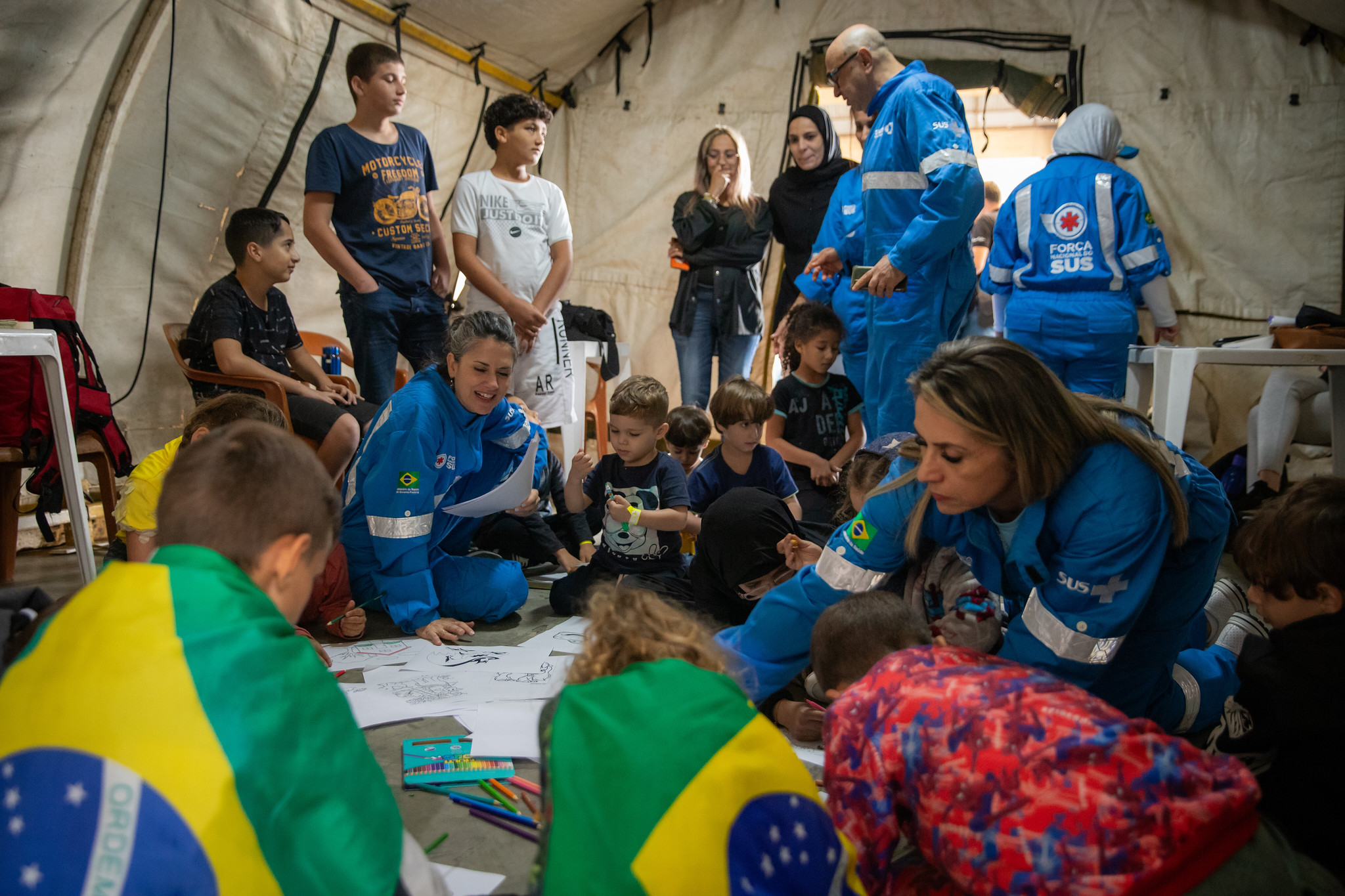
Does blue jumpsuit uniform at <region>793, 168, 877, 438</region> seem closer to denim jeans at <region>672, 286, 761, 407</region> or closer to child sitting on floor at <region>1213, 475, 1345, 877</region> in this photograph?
denim jeans at <region>672, 286, 761, 407</region>

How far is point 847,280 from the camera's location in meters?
3.15

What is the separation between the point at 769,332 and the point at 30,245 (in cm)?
353

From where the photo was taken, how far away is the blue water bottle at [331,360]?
3.62 m

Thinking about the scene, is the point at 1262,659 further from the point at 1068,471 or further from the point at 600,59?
the point at 600,59

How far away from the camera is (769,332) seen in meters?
5.18

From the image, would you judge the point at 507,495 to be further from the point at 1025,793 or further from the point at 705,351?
the point at 1025,793

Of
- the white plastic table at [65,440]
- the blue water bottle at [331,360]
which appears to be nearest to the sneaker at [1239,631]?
the white plastic table at [65,440]

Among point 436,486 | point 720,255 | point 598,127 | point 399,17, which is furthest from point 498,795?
point 598,127

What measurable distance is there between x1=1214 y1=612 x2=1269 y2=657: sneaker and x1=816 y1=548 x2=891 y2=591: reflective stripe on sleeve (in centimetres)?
91

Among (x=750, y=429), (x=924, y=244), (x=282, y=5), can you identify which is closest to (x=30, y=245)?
(x=282, y=5)

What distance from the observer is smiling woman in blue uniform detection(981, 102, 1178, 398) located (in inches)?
116

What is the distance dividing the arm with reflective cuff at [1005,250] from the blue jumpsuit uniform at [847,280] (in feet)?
1.71

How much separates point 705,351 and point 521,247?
96cm

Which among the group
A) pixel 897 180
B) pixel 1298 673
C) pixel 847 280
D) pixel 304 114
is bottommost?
pixel 1298 673
